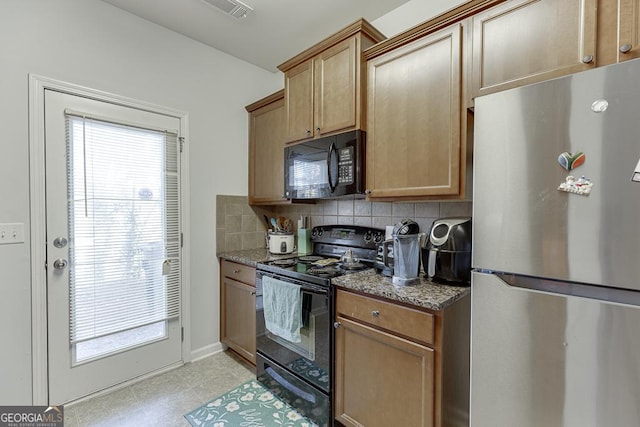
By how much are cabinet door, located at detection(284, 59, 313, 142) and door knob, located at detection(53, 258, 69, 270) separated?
5.76 feet

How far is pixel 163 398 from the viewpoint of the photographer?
1984 mm

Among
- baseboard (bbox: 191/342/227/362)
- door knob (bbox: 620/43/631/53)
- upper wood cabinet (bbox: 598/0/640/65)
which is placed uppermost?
upper wood cabinet (bbox: 598/0/640/65)

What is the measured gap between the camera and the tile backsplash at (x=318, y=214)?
193cm

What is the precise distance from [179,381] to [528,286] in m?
2.43

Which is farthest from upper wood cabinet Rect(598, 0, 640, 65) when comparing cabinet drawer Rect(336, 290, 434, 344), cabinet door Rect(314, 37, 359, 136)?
cabinet drawer Rect(336, 290, 434, 344)

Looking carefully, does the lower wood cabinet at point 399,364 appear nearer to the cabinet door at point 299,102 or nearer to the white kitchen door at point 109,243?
the cabinet door at point 299,102

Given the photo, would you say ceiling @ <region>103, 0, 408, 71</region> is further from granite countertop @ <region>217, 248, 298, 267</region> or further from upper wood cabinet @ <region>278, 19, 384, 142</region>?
granite countertop @ <region>217, 248, 298, 267</region>

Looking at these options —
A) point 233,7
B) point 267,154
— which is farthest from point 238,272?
point 233,7

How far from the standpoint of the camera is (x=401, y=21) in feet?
6.82

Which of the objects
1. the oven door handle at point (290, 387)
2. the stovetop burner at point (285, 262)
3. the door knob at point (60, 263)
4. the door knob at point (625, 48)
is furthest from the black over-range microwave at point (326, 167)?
the door knob at point (60, 263)

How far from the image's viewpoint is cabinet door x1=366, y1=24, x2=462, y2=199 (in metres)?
1.45

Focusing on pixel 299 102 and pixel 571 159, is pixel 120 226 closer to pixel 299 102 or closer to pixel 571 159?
pixel 299 102

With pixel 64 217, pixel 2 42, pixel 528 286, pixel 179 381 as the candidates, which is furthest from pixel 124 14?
pixel 528 286

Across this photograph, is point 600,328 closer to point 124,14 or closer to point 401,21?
point 401,21
